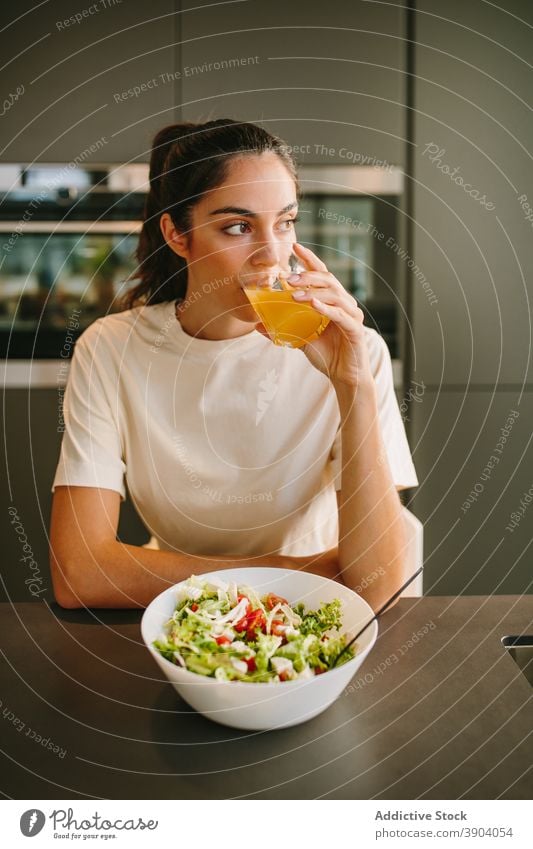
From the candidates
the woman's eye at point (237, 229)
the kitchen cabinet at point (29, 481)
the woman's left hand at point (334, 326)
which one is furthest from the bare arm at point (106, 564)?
the kitchen cabinet at point (29, 481)

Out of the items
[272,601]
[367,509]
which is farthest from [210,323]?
[272,601]

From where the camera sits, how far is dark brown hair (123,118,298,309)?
1207 millimetres

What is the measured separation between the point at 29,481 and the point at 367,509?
133 cm

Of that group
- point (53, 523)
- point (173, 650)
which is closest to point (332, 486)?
point (53, 523)

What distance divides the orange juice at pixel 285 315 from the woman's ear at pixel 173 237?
0.28 metres

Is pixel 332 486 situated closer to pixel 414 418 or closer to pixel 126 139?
pixel 414 418

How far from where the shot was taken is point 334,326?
1144 millimetres

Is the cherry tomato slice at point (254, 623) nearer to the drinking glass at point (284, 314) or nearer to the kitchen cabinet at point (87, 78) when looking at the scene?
the drinking glass at point (284, 314)

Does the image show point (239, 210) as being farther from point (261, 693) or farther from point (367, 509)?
point (261, 693)

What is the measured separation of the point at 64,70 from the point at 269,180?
1061mm

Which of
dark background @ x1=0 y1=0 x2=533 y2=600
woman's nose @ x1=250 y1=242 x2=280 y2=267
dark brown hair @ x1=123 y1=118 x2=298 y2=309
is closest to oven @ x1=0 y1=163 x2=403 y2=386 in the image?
dark background @ x1=0 y1=0 x2=533 y2=600

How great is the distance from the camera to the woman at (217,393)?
1161 millimetres

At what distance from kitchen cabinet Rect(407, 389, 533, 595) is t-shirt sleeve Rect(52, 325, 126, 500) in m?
1.10

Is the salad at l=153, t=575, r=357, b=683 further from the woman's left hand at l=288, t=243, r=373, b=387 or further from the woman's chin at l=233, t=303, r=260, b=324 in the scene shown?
the woman's chin at l=233, t=303, r=260, b=324
